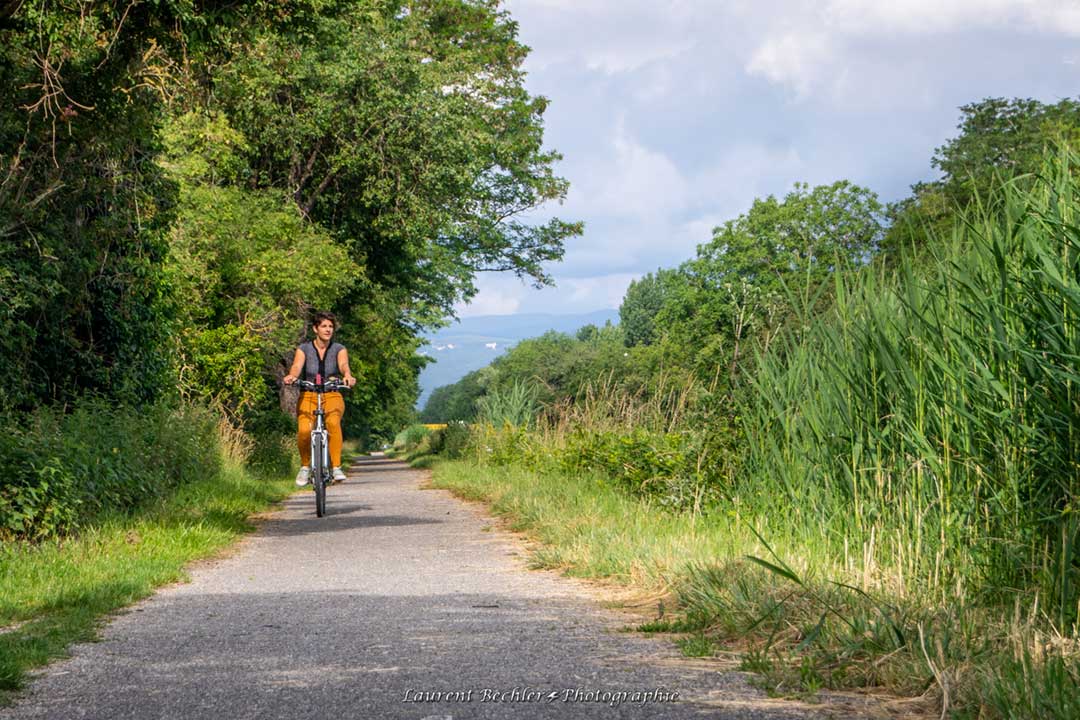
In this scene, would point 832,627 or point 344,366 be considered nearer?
point 832,627

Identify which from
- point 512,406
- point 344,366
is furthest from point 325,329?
point 512,406

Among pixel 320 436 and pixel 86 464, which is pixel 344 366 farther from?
Answer: pixel 86 464

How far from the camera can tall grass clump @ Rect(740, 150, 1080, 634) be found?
585 cm

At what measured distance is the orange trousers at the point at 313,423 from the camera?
13.3 metres

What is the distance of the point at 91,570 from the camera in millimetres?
8625

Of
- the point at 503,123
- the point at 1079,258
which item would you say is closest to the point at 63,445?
the point at 1079,258

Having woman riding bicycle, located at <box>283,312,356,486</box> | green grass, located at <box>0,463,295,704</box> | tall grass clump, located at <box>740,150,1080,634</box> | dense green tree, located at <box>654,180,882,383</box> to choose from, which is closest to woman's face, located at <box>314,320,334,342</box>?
woman riding bicycle, located at <box>283,312,356,486</box>

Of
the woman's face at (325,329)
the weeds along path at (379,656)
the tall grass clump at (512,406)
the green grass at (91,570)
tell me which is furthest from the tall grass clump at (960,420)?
the tall grass clump at (512,406)

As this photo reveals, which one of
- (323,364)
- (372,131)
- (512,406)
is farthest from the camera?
(372,131)

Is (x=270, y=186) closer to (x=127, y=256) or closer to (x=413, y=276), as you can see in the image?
(x=413, y=276)

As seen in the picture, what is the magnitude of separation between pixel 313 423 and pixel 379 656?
8008mm

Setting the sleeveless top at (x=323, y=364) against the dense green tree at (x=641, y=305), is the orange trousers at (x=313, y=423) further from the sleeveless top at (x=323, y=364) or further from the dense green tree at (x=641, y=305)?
the dense green tree at (x=641, y=305)

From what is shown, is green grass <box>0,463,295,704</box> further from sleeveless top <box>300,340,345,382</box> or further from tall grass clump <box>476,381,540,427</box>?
tall grass clump <box>476,381,540,427</box>

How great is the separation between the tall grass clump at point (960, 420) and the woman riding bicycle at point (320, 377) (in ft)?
20.0
